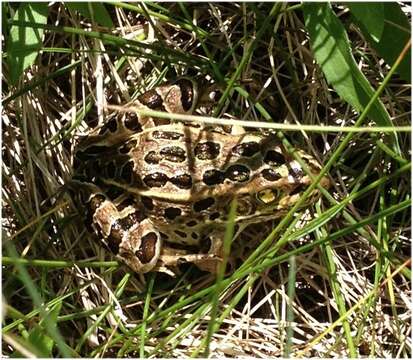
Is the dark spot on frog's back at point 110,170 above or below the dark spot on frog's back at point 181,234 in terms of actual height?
above

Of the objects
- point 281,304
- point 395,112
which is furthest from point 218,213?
point 395,112

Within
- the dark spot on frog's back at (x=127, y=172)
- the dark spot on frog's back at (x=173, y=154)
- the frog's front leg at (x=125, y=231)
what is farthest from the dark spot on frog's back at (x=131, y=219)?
the dark spot on frog's back at (x=173, y=154)

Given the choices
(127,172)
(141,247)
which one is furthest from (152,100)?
(141,247)

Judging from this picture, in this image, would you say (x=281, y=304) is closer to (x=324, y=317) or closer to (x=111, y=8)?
(x=324, y=317)

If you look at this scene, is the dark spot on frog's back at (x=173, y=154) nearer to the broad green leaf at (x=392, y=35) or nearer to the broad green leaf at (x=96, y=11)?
the broad green leaf at (x=96, y=11)

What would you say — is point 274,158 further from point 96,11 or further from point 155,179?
point 96,11
